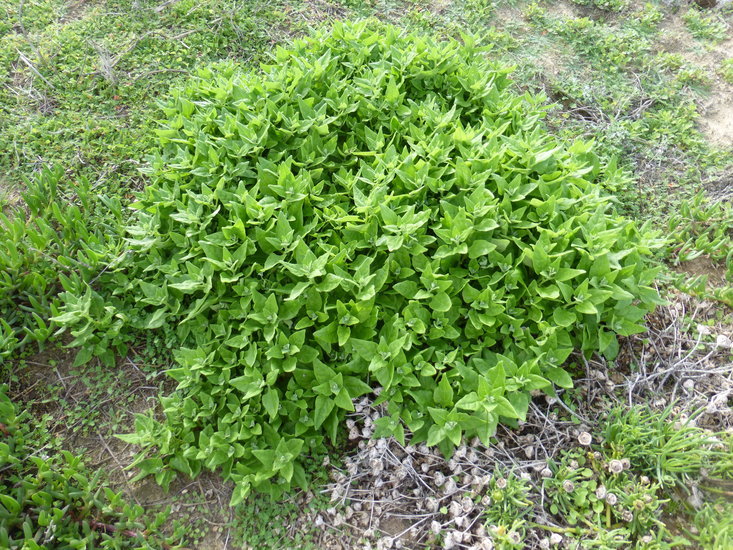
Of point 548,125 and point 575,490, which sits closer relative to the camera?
point 575,490

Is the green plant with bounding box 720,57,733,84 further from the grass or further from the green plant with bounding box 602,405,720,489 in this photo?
the green plant with bounding box 602,405,720,489

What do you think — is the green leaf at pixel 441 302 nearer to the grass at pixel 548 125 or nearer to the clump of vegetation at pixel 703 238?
the grass at pixel 548 125

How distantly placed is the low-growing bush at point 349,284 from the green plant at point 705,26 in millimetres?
3352

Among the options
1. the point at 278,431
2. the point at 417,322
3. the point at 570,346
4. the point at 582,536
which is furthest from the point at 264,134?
the point at 582,536

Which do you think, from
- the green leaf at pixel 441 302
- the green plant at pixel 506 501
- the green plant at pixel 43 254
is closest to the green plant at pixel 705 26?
the green leaf at pixel 441 302

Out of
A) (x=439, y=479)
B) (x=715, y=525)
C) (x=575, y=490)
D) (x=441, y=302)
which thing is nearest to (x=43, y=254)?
(x=441, y=302)

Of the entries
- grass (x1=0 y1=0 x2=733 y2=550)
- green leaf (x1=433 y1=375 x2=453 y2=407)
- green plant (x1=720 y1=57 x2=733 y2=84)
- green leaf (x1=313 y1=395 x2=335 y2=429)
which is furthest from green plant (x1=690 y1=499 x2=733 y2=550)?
green plant (x1=720 y1=57 x2=733 y2=84)

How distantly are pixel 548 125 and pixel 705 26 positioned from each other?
2526 millimetres

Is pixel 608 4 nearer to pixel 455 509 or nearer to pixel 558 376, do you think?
pixel 558 376

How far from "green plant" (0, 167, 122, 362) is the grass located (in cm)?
3

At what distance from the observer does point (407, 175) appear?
2906 millimetres

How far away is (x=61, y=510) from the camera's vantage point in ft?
7.45

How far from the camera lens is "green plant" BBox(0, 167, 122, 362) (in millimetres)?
2959

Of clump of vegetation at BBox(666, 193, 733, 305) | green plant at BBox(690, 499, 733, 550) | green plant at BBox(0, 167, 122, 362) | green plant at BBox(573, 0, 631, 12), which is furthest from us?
green plant at BBox(573, 0, 631, 12)
